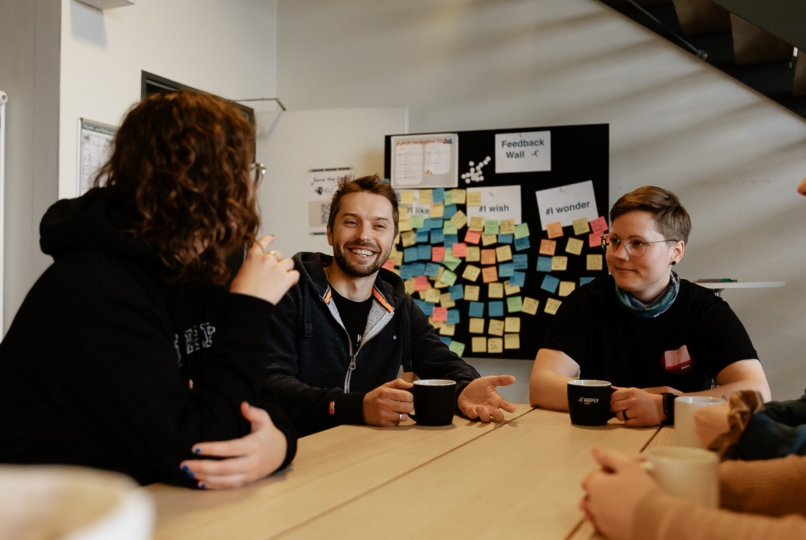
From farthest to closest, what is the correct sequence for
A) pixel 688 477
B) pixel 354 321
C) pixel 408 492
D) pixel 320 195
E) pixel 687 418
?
pixel 320 195
pixel 354 321
pixel 687 418
pixel 408 492
pixel 688 477

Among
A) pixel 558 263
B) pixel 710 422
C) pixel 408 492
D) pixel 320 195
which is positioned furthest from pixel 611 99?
pixel 408 492

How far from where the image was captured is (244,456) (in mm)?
1052

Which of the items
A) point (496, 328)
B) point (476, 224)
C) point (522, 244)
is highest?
point (476, 224)

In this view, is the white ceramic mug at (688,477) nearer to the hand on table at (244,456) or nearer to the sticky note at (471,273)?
the hand on table at (244,456)

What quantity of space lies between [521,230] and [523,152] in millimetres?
429

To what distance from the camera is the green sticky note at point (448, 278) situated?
3.97m

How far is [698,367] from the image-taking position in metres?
2.00

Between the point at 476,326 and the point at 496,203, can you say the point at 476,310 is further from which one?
→ the point at 496,203

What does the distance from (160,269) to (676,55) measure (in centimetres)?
337

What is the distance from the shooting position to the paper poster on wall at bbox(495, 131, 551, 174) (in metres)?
3.79

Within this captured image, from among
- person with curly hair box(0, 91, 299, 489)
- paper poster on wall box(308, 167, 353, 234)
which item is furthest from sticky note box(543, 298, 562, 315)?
person with curly hair box(0, 91, 299, 489)

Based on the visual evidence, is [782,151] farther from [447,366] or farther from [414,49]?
[447,366]

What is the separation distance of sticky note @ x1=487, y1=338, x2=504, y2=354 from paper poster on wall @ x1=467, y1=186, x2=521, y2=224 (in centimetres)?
67

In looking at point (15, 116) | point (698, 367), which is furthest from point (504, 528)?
point (15, 116)
